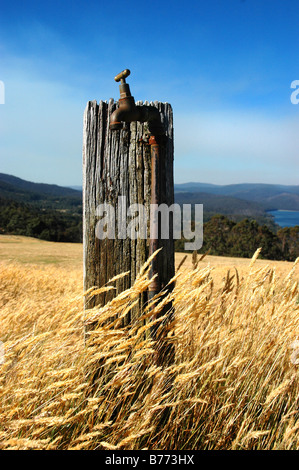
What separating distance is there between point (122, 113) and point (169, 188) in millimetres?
517

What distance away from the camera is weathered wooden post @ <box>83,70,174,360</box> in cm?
203

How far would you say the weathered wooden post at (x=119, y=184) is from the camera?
2025mm

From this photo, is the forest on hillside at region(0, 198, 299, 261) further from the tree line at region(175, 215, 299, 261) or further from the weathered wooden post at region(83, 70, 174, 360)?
the weathered wooden post at region(83, 70, 174, 360)

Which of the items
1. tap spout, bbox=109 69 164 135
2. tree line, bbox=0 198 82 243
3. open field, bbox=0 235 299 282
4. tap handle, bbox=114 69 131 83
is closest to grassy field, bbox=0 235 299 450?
tap spout, bbox=109 69 164 135

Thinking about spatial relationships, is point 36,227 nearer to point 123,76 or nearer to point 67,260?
point 67,260

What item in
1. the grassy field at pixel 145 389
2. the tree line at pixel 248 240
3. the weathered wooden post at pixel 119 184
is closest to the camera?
the grassy field at pixel 145 389

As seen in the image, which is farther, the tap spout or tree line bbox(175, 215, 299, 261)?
tree line bbox(175, 215, 299, 261)

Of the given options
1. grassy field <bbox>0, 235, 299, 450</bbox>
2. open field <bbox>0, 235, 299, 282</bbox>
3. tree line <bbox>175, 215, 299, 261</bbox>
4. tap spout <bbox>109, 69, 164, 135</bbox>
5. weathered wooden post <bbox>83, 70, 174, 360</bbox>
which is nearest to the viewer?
grassy field <bbox>0, 235, 299, 450</bbox>

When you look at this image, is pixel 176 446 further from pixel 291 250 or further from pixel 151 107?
pixel 291 250

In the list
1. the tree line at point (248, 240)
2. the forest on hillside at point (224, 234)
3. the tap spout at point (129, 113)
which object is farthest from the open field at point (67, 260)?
the tree line at point (248, 240)

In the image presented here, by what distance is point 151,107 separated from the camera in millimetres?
1949

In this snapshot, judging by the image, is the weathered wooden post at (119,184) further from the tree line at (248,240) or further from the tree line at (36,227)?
the tree line at (248,240)

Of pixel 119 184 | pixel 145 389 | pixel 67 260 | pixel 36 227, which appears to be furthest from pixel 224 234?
pixel 145 389

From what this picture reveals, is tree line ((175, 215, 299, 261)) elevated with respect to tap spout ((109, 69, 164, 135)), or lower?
lower
